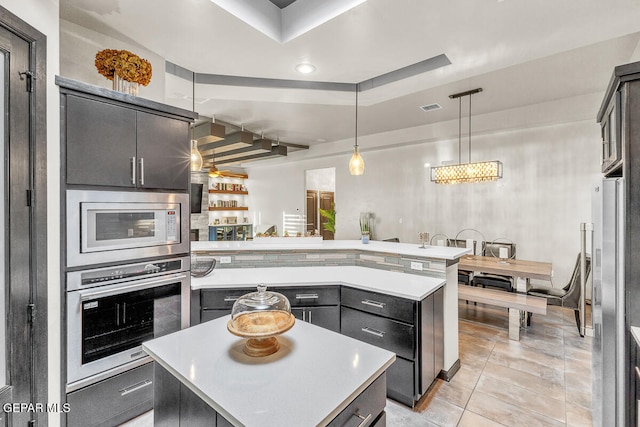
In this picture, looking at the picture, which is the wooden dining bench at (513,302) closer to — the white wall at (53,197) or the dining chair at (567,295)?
the dining chair at (567,295)

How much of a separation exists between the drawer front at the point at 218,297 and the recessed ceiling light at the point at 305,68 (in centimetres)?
216

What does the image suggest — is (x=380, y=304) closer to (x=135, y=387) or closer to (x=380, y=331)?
(x=380, y=331)

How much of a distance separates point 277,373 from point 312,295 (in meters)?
1.38

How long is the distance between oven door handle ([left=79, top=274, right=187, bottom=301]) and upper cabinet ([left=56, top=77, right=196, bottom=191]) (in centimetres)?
63

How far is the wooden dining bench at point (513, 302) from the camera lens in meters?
3.23

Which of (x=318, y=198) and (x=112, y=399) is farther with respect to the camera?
(x=318, y=198)

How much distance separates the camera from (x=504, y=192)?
5242 millimetres

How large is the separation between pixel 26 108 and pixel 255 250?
191cm

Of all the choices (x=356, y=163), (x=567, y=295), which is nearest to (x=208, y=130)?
(x=356, y=163)

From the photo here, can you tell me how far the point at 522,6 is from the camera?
2.05 m

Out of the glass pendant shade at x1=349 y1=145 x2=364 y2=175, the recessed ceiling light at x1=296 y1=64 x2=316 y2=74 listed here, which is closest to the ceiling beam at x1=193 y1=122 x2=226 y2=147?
the recessed ceiling light at x1=296 y1=64 x2=316 y2=74

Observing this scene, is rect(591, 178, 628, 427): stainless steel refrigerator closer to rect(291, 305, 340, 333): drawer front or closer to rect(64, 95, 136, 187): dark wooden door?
rect(291, 305, 340, 333): drawer front

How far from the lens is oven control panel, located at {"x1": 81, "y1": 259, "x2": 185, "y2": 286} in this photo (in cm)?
174

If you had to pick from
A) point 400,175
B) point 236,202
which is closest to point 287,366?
point 400,175
